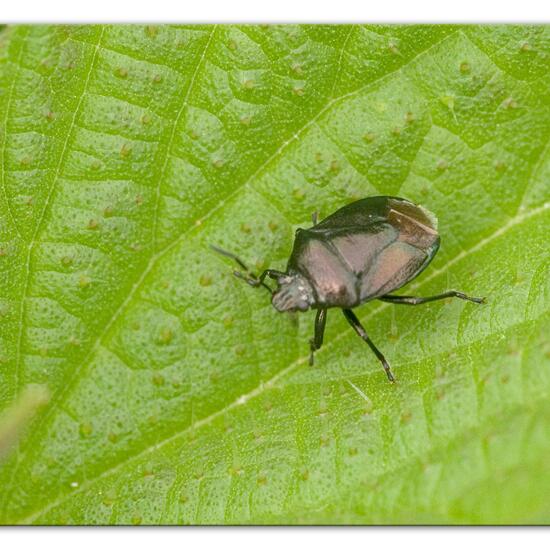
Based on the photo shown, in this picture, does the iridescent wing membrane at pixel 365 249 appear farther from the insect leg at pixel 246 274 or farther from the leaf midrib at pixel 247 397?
the leaf midrib at pixel 247 397

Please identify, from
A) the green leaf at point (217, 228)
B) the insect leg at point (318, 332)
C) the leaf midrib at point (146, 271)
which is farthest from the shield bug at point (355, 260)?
the leaf midrib at point (146, 271)

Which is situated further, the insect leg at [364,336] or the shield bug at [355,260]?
the shield bug at [355,260]

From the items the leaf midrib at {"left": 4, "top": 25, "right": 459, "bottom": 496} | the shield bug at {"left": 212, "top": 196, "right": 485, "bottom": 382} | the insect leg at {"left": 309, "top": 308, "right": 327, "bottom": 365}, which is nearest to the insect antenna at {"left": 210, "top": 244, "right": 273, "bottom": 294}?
the shield bug at {"left": 212, "top": 196, "right": 485, "bottom": 382}

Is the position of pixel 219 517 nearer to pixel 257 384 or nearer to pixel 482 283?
pixel 257 384

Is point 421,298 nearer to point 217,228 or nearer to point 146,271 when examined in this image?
point 217,228
